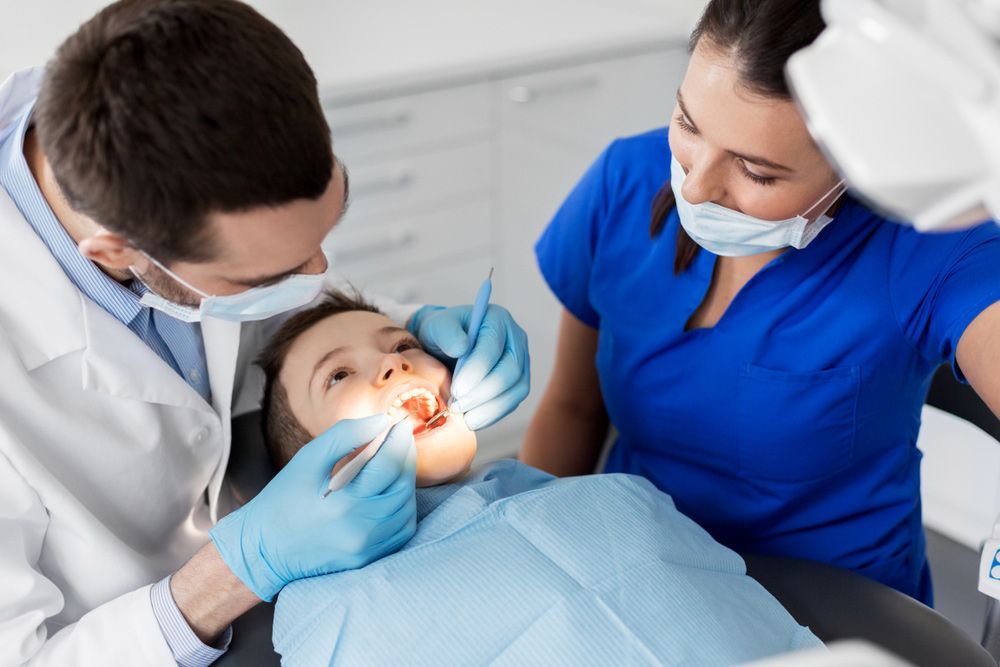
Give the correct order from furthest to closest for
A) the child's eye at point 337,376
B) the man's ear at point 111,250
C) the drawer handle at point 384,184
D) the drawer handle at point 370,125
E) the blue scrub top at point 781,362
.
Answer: the drawer handle at point 384,184, the drawer handle at point 370,125, the child's eye at point 337,376, the blue scrub top at point 781,362, the man's ear at point 111,250

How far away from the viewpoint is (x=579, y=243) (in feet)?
5.41

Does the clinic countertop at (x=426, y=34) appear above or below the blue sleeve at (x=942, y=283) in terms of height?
Answer: below

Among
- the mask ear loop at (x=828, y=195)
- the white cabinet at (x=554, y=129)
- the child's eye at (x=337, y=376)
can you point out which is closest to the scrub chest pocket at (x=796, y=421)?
the mask ear loop at (x=828, y=195)

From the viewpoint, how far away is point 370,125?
99.7 inches

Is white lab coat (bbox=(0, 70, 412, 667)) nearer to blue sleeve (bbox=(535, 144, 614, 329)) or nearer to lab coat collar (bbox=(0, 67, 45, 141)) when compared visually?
lab coat collar (bbox=(0, 67, 45, 141))

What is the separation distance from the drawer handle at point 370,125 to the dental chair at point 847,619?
1.45m

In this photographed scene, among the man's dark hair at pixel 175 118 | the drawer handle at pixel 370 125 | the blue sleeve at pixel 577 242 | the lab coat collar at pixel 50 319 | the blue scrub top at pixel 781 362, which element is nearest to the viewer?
the man's dark hair at pixel 175 118

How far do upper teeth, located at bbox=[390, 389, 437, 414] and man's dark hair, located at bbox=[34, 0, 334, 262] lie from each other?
424 mm

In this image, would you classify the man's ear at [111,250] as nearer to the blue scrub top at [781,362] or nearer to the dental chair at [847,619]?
the dental chair at [847,619]

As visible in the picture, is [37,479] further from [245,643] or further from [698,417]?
[698,417]

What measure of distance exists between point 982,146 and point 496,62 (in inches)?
86.6

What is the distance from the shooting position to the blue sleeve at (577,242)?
63.7 inches

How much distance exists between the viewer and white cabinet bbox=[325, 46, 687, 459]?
8.64 feet

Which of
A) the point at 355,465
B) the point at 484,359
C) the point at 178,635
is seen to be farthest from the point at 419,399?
the point at 178,635
